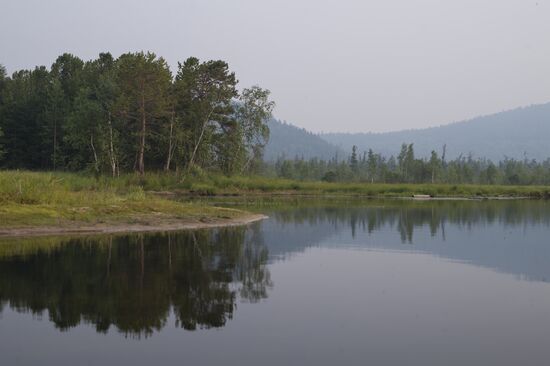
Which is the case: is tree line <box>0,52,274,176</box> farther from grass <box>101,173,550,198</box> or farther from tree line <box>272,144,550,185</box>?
tree line <box>272,144,550,185</box>

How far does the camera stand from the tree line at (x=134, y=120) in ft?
203

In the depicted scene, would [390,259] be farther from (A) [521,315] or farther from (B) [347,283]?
(A) [521,315]

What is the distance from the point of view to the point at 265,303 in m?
14.4

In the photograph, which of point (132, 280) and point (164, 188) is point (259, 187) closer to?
point (164, 188)

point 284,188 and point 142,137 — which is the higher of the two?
point 142,137

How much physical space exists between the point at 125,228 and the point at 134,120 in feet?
136

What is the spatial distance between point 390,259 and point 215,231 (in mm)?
10186

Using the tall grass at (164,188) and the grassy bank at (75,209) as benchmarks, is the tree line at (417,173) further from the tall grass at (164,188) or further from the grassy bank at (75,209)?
the grassy bank at (75,209)

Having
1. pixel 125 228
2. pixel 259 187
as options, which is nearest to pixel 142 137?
pixel 259 187

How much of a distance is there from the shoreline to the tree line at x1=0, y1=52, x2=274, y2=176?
31.7 meters

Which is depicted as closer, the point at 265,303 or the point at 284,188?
the point at 265,303

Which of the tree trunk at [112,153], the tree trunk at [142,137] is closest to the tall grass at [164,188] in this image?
the tree trunk at [112,153]

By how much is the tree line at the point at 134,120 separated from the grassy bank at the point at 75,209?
28.4m

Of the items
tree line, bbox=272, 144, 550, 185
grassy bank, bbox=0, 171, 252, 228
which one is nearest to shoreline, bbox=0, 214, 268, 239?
grassy bank, bbox=0, 171, 252, 228
